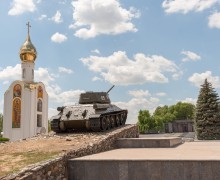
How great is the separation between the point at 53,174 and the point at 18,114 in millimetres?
39945

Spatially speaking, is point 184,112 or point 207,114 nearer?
point 207,114

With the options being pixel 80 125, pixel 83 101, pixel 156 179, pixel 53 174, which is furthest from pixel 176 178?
pixel 83 101

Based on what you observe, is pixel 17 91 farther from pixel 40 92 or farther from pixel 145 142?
pixel 145 142

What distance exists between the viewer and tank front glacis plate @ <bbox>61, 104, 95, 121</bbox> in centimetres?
1658

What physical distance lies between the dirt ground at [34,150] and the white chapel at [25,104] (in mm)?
33406

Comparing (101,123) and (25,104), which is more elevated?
(25,104)

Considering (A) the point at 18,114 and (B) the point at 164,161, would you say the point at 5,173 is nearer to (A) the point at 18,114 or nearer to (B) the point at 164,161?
(B) the point at 164,161

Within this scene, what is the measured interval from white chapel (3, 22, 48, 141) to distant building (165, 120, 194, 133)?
41.9m

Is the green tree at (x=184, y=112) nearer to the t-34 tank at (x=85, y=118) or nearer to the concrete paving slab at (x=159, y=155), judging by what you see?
the t-34 tank at (x=85, y=118)

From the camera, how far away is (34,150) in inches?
462

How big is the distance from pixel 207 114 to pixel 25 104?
27.4 m

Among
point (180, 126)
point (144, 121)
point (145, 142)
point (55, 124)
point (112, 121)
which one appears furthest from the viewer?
point (180, 126)

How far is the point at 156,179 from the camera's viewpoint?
31.2 feet

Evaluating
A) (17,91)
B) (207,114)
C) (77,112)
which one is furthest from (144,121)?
(77,112)
